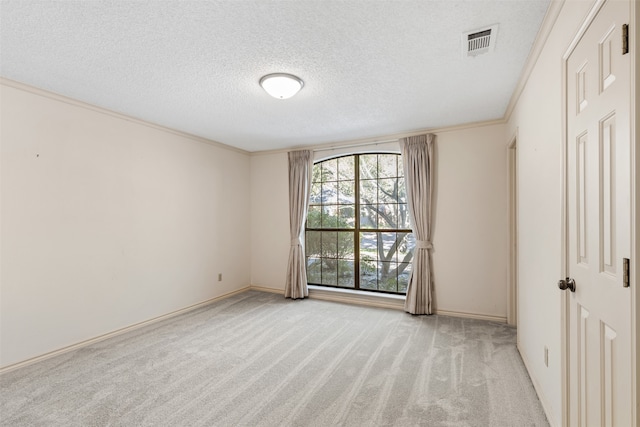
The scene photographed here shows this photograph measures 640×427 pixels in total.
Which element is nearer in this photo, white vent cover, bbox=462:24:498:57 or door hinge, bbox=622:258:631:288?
door hinge, bbox=622:258:631:288

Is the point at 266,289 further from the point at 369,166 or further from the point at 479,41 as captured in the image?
the point at 479,41

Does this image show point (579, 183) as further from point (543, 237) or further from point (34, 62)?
point (34, 62)

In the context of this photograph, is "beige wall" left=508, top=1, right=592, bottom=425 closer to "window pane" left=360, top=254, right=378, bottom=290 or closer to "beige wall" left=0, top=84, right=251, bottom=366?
"window pane" left=360, top=254, right=378, bottom=290

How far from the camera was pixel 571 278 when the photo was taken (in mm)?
1481

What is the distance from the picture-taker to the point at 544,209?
1.90 meters

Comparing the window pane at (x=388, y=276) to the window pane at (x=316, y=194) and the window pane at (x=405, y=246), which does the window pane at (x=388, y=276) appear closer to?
the window pane at (x=405, y=246)

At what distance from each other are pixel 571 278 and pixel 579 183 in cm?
47

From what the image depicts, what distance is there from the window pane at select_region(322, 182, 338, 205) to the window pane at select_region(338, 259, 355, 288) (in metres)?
0.99

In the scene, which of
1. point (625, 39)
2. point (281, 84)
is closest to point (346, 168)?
point (281, 84)

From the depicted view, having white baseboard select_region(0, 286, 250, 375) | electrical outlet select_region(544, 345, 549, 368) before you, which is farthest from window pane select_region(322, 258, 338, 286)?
electrical outlet select_region(544, 345, 549, 368)

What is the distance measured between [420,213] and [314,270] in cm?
203

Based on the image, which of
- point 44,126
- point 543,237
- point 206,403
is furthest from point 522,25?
point 44,126

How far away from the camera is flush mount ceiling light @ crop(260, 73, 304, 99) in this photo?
243cm

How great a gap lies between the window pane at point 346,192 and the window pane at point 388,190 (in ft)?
1.38
